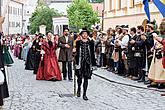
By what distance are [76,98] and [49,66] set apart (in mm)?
5676

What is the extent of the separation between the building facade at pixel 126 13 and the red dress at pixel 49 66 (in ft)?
32.7

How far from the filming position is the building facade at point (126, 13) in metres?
29.9

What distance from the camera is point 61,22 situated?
29.8 meters

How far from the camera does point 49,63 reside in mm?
19312

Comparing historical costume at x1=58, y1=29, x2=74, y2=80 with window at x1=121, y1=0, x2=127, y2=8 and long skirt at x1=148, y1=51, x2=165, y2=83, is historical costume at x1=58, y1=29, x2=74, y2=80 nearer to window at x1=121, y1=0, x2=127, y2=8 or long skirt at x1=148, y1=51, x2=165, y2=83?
long skirt at x1=148, y1=51, x2=165, y2=83

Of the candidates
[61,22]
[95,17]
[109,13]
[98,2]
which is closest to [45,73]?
[61,22]

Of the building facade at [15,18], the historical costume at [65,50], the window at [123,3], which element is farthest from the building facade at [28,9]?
the historical costume at [65,50]

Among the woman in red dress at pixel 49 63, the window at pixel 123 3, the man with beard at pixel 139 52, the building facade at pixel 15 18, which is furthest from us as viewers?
the building facade at pixel 15 18

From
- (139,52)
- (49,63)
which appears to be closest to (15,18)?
(49,63)

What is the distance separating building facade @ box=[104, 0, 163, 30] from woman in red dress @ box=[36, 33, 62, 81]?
9.97m

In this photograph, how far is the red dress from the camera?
19.1m

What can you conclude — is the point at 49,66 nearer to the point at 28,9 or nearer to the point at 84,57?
the point at 84,57

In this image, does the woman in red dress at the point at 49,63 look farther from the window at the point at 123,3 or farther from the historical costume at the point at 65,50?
the window at the point at 123,3

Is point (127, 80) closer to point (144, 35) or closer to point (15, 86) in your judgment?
point (144, 35)
